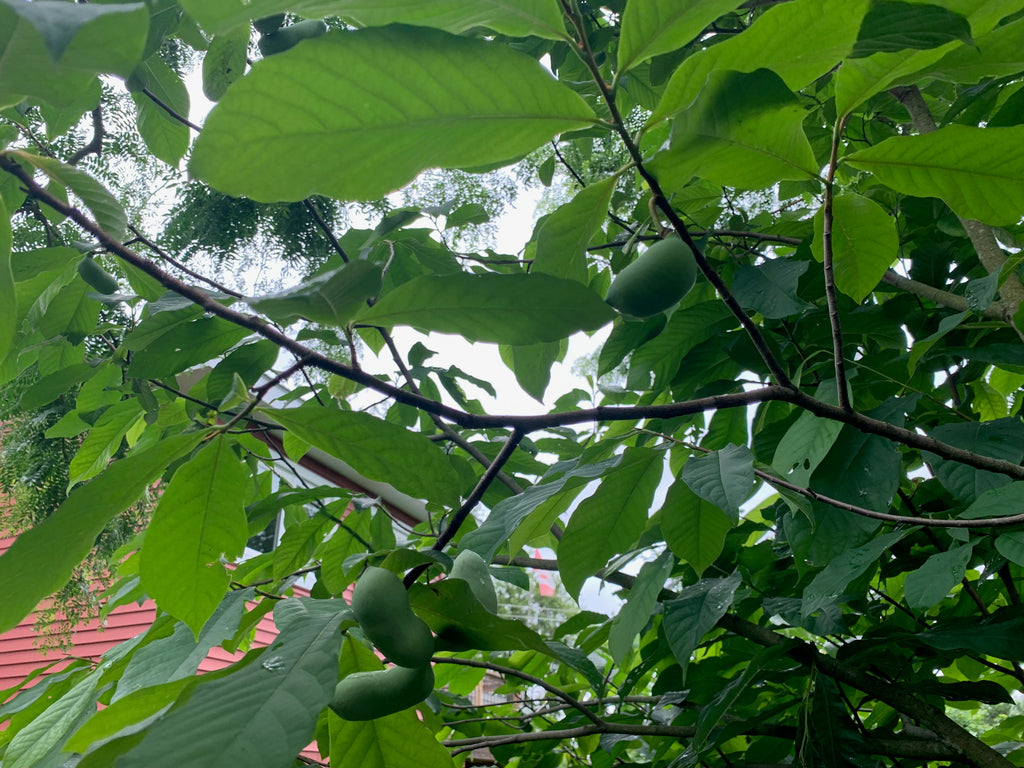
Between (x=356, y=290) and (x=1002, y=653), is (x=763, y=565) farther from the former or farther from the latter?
(x=356, y=290)

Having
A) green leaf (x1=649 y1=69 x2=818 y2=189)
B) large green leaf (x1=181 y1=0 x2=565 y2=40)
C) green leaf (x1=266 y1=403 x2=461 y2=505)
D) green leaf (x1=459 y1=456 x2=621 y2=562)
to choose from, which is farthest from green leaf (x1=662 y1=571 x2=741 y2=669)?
large green leaf (x1=181 y1=0 x2=565 y2=40)

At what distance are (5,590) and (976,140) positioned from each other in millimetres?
603

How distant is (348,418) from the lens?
1.54 feet

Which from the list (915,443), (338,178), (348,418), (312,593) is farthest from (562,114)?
(312,593)

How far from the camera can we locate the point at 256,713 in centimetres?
31

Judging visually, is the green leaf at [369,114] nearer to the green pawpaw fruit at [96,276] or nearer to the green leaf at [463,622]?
the green leaf at [463,622]

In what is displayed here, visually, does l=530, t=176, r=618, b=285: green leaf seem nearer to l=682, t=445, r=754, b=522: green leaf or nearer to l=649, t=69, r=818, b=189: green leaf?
l=649, t=69, r=818, b=189: green leaf

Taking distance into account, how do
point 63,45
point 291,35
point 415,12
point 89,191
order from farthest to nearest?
point 291,35 < point 89,191 < point 415,12 < point 63,45

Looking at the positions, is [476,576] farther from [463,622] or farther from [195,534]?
[195,534]

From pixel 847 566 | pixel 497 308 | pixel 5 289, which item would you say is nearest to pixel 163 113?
pixel 5 289

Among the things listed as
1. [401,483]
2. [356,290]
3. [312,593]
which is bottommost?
[312,593]

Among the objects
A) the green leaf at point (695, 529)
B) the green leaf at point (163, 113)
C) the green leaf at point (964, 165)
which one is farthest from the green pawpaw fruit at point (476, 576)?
the green leaf at point (163, 113)

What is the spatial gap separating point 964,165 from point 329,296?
0.37 m

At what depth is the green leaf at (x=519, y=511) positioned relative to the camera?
1.73 ft
